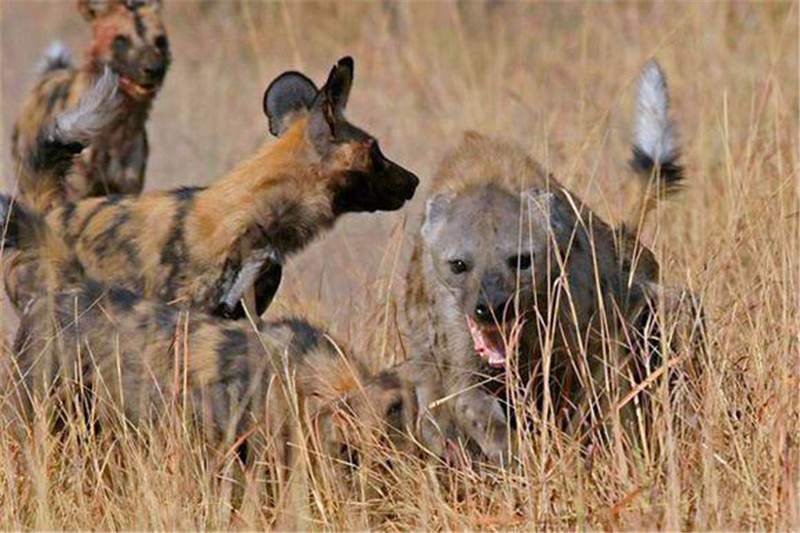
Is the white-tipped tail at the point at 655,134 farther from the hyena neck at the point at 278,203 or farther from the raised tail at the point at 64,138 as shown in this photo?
the raised tail at the point at 64,138

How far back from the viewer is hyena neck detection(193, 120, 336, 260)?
605cm

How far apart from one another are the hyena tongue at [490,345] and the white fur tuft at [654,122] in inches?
47.7

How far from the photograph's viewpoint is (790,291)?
488 centimetres

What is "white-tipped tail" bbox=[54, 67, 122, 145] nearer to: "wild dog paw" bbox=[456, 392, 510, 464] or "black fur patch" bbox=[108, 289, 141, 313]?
"black fur patch" bbox=[108, 289, 141, 313]

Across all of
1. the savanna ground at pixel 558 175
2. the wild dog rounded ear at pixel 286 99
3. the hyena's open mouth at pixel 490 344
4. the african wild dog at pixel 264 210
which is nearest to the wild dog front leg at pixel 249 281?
the african wild dog at pixel 264 210

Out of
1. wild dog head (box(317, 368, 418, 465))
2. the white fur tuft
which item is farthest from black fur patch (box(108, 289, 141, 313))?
the white fur tuft

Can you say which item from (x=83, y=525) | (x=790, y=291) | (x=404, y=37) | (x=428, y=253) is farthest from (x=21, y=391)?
(x=404, y=37)

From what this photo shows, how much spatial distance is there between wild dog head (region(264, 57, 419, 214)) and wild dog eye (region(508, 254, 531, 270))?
3.89 feet

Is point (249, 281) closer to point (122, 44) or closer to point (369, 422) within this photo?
point (369, 422)

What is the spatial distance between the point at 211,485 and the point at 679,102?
4.85 m

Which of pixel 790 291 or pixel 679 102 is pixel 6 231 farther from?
pixel 679 102

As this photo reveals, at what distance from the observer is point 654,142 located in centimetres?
589

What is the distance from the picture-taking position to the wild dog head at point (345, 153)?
19.8ft

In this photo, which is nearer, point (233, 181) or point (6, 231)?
point (6, 231)
